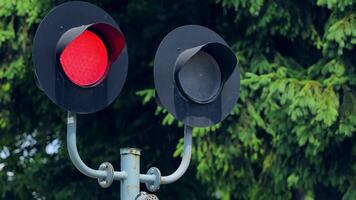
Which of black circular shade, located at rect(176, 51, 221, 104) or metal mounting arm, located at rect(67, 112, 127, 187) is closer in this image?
metal mounting arm, located at rect(67, 112, 127, 187)

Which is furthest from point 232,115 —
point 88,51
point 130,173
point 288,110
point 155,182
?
point 88,51

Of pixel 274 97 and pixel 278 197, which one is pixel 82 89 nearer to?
pixel 274 97

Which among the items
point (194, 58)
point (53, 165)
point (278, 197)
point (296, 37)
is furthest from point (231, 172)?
point (194, 58)

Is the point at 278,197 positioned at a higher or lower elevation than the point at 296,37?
lower

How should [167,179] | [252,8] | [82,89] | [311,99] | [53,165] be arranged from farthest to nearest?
[53,165] → [252,8] → [311,99] → [167,179] → [82,89]

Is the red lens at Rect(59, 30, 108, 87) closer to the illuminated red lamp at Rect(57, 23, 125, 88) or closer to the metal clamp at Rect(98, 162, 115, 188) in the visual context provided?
the illuminated red lamp at Rect(57, 23, 125, 88)

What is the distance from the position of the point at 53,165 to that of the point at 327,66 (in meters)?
4.47

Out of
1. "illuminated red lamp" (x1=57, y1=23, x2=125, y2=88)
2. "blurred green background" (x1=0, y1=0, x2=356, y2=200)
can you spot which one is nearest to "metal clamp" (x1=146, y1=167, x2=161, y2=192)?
"illuminated red lamp" (x1=57, y1=23, x2=125, y2=88)

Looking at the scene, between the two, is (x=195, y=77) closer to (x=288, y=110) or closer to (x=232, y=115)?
(x=288, y=110)

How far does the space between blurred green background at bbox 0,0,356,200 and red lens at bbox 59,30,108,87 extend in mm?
5434

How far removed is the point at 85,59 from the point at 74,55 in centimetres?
4

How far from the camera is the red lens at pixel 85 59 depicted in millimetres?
3514

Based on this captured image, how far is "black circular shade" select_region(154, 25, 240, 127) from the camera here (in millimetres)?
3875

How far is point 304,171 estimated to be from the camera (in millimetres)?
9570
